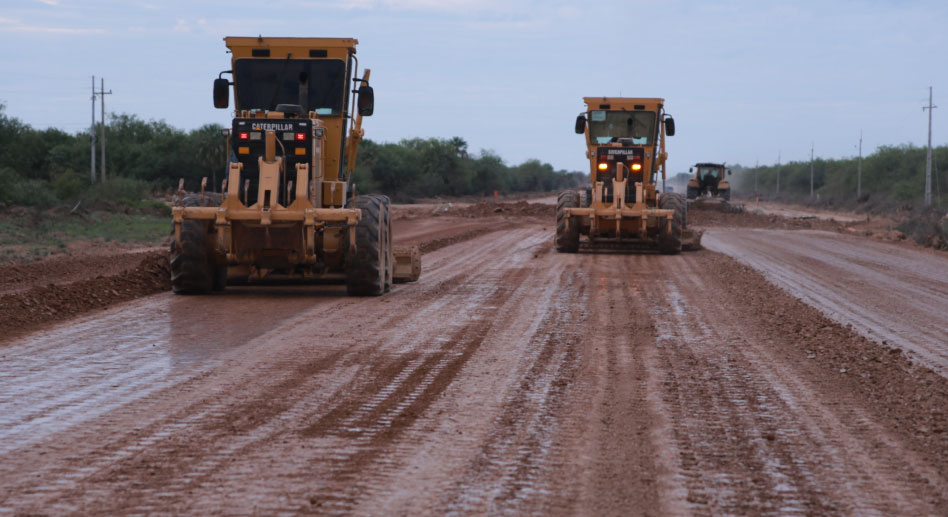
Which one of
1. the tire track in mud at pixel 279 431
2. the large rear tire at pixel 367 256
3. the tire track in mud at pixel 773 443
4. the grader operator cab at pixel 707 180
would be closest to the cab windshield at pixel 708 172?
the grader operator cab at pixel 707 180

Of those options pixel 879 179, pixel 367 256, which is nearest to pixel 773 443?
pixel 367 256

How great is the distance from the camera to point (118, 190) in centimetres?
4612

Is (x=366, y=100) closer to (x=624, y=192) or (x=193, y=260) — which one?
(x=193, y=260)

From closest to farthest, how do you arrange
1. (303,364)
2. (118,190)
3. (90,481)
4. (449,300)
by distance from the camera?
1. (90,481)
2. (303,364)
3. (449,300)
4. (118,190)

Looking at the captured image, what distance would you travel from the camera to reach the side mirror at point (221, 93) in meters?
14.2

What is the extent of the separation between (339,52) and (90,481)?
408 inches

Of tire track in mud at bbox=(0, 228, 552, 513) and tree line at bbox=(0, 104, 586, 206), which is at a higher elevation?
tree line at bbox=(0, 104, 586, 206)

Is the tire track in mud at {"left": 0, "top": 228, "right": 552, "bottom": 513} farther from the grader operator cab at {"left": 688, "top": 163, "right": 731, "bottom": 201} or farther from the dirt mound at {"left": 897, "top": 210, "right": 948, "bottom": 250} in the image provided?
the grader operator cab at {"left": 688, "top": 163, "right": 731, "bottom": 201}

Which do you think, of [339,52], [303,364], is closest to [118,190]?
[339,52]

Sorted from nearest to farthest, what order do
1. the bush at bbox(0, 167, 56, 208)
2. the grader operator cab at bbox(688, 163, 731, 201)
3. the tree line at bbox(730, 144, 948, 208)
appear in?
the bush at bbox(0, 167, 56, 208), the grader operator cab at bbox(688, 163, 731, 201), the tree line at bbox(730, 144, 948, 208)

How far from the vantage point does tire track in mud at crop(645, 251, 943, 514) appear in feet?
15.9

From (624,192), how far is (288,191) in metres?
11.2

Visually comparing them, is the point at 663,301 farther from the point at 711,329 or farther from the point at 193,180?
the point at 193,180

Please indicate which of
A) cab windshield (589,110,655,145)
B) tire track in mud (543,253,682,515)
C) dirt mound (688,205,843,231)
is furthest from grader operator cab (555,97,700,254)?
dirt mound (688,205,843,231)
